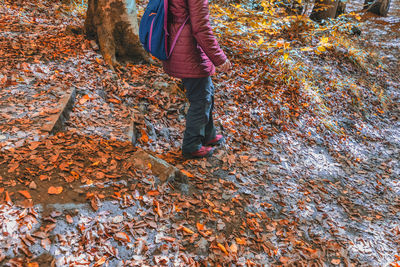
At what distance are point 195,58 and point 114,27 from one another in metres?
2.52

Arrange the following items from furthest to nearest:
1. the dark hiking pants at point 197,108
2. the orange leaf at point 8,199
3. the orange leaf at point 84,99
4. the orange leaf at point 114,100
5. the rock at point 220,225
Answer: the orange leaf at point 114,100 → the orange leaf at point 84,99 → the dark hiking pants at point 197,108 → the rock at point 220,225 → the orange leaf at point 8,199

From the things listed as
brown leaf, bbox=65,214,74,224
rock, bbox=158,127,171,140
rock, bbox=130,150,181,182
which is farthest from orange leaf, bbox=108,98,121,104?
brown leaf, bbox=65,214,74,224

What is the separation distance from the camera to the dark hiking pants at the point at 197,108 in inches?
121

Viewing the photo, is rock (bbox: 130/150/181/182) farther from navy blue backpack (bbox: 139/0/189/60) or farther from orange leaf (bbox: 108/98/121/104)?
orange leaf (bbox: 108/98/121/104)

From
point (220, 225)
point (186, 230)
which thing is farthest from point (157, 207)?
point (220, 225)

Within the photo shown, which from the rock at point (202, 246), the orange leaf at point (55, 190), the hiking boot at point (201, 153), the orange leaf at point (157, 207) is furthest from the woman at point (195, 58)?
the orange leaf at point (55, 190)

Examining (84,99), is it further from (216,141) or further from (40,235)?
(40,235)

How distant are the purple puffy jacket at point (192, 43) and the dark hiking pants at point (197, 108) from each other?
152mm

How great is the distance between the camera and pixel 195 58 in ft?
9.32

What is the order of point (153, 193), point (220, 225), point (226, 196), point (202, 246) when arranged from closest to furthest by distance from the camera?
point (202, 246)
point (153, 193)
point (220, 225)
point (226, 196)

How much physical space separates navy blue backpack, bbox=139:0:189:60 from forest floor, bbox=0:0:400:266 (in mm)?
1166

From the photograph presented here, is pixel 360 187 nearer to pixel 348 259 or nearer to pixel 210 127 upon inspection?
pixel 348 259

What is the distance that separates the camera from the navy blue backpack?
265 centimetres

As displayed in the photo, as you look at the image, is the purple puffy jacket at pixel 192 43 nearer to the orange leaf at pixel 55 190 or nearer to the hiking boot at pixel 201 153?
the hiking boot at pixel 201 153
